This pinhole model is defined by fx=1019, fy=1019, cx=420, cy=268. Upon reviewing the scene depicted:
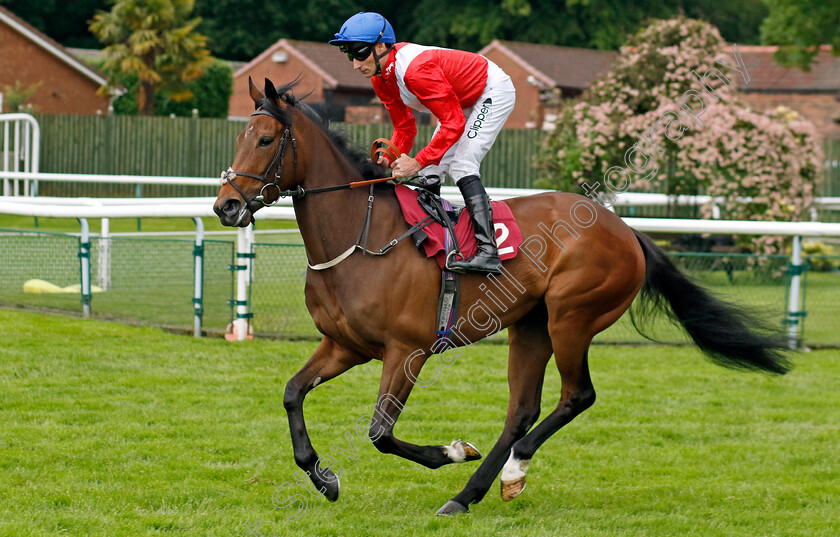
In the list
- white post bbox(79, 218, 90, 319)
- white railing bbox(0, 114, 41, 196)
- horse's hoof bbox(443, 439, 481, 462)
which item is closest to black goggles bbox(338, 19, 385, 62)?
horse's hoof bbox(443, 439, 481, 462)

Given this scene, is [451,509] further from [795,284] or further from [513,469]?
[795,284]

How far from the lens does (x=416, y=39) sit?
3853 cm

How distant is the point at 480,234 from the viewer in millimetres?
4223

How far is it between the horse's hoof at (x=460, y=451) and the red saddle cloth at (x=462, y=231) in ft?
2.43

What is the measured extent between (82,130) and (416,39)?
18.8m

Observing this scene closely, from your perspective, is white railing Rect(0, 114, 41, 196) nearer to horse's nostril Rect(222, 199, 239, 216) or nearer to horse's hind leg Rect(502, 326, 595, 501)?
horse's nostril Rect(222, 199, 239, 216)


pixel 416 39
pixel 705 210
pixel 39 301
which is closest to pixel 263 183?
pixel 39 301

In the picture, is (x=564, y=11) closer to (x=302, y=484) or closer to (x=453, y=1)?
(x=453, y=1)

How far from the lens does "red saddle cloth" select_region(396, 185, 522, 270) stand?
4184mm

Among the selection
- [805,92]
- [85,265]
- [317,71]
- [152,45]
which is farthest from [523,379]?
[805,92]

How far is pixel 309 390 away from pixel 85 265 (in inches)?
176

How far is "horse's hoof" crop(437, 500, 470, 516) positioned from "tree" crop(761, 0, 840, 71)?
2333 cm

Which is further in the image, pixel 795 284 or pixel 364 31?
pixel 795 284

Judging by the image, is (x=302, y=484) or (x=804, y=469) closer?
(x=302, y=484)
